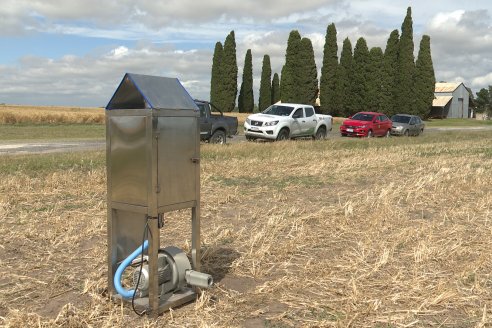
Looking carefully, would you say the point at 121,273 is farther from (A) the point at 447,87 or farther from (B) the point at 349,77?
(A) the point at 447,87

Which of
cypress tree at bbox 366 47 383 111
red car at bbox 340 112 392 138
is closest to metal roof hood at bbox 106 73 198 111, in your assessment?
red car at bbox 340 112 392 138

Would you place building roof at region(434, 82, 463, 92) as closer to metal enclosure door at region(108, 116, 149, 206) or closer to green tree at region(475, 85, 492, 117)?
green tree at region(475, 85, 492, 117)

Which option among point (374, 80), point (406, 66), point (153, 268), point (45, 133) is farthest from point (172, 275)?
point (406, 66)

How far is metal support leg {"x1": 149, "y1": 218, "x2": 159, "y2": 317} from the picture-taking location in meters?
4.00

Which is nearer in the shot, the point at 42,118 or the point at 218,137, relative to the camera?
the point at 218,137

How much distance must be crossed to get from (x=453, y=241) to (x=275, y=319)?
296 centimetres

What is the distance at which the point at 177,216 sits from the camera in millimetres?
7473

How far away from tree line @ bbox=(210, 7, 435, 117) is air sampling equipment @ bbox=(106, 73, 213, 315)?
5449 cm

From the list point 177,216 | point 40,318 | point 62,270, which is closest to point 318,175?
point 177,216

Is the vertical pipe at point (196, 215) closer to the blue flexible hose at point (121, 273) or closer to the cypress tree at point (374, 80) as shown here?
the blue flexible hose at point (121, 273)

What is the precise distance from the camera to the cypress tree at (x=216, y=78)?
6331 centimetres

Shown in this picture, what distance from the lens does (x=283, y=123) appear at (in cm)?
2303

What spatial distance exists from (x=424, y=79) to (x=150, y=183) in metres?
64.9

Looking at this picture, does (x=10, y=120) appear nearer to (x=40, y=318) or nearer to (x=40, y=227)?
(x=40, y=227)
